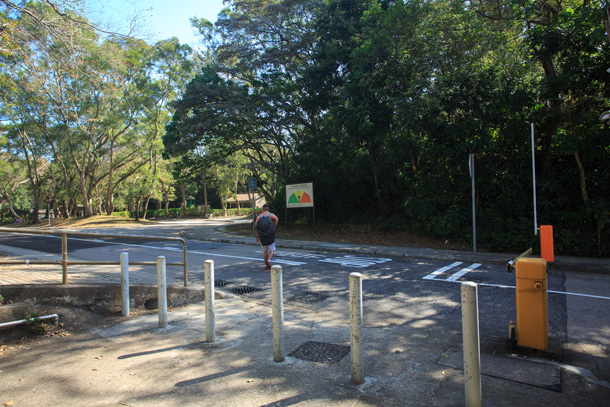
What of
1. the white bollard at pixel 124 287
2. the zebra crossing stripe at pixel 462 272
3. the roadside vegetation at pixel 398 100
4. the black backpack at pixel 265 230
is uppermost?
the roadside vegetation at pixel 398 100

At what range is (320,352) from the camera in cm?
434

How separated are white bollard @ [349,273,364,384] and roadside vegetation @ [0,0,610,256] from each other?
23.3 feet

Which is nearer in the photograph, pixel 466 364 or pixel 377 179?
pixel 466 364

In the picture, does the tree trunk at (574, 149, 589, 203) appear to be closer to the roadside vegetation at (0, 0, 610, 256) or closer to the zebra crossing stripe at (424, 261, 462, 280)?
the roadside vegetation at (0, 0, 610, 256)

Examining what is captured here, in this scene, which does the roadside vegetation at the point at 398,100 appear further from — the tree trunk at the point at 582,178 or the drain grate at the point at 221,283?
the drain grate at the point at 221,283

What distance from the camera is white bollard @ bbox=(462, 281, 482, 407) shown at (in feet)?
9.55

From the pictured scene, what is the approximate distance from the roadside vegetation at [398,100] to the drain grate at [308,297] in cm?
613

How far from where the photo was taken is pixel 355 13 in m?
18.2

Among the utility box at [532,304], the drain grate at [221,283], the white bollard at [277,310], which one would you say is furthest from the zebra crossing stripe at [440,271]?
the white bollard at [277,310]

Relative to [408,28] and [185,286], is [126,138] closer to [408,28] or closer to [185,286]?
[408,28]

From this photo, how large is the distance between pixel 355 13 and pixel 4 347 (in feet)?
61.1

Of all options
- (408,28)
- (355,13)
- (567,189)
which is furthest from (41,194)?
(567,189)

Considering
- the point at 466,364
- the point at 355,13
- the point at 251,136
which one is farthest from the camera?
the point at 251,136

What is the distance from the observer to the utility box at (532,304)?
13.5ft
